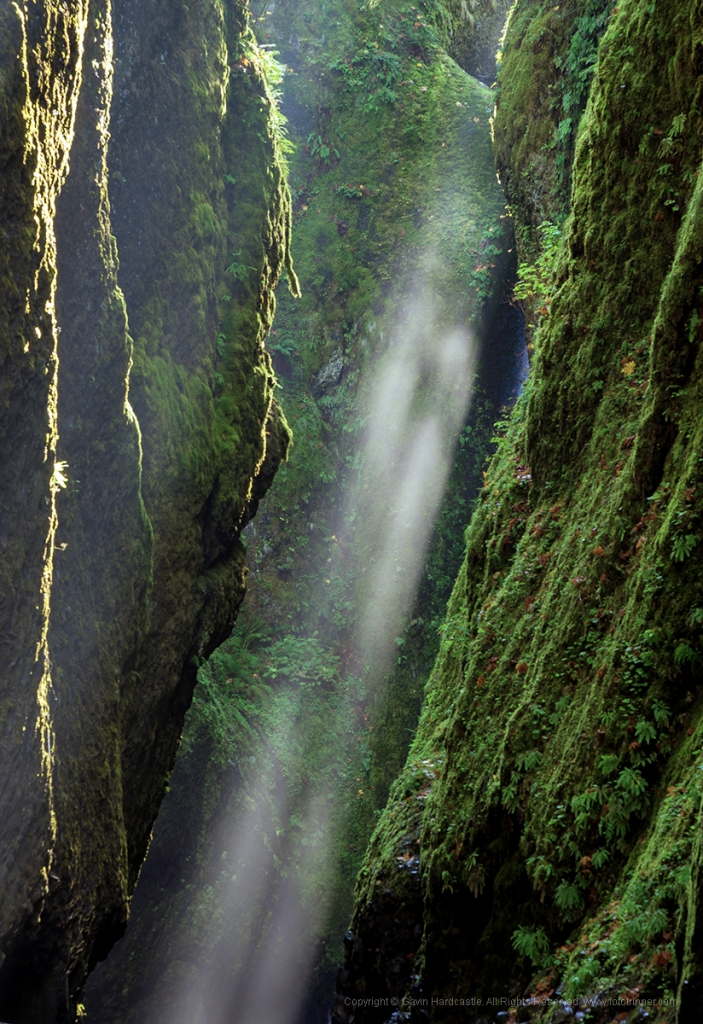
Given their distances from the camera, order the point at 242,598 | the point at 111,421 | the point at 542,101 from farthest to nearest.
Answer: the point at 542,101
the point at 242,598
the point at 111,421

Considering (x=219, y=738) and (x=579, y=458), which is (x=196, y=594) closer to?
(x=579, y=458)

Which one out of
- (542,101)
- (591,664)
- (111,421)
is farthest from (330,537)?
(591,664)

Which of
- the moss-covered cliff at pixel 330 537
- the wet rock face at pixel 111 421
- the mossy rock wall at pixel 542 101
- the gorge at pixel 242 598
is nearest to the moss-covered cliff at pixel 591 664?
the gorge at pixel 242 598

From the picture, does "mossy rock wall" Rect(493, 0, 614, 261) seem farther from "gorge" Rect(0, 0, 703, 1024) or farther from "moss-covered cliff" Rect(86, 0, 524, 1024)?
"moss-covered cliff" Rect(86, 0, 524, 1024)

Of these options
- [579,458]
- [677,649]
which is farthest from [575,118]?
[677,649]

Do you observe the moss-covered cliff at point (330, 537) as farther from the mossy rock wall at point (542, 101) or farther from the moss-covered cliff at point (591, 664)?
the moss-covered cliff at point (591, 664)

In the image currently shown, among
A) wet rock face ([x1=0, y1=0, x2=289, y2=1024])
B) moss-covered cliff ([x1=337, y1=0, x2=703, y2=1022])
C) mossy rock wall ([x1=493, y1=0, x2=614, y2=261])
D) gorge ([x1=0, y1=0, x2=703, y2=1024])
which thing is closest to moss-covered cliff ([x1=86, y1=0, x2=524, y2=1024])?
gorge ([x1=0, y1=0, x2=703, y2=1024])

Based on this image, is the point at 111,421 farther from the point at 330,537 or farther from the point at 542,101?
the point at 330,537

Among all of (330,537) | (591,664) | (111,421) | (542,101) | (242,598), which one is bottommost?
(330,537)
